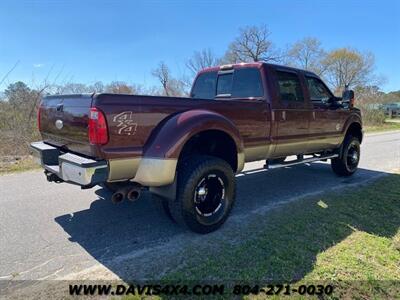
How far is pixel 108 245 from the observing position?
346cm

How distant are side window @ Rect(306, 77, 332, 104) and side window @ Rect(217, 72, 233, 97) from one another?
148 cm

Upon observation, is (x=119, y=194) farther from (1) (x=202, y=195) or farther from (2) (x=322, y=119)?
(2) (x=322, y=119)

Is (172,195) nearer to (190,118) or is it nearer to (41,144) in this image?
(190,118)

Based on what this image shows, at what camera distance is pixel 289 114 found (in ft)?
16.6

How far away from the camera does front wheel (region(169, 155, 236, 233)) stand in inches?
140

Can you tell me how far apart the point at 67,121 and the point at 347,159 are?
5.59 m

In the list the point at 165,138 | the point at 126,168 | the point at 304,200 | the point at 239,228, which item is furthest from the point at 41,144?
the point at 304,200

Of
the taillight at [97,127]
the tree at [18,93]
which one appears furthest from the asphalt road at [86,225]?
the tree at [18,93]

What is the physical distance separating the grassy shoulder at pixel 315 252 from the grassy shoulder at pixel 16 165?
18.3 feet

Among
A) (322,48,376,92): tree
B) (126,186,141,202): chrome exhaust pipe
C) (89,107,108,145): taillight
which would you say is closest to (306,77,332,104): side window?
(126,186,141,202): chrome exhaust pipe

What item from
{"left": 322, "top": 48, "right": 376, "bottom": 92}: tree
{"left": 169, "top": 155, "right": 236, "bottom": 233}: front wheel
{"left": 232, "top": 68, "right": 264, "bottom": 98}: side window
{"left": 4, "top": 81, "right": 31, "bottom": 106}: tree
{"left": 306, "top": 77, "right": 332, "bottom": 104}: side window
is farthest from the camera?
{"left": 322, "top": 48, "right": 376, "bottom": 92}: tree

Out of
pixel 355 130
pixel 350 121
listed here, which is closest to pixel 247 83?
pixel 350 121

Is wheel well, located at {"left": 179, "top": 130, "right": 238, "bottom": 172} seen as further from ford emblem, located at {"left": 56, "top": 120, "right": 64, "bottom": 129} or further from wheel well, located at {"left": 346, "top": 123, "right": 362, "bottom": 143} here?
wheel well, located at {"left": 346, "top": 123, "right": 362, "bottom": 143}

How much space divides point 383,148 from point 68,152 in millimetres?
11146
